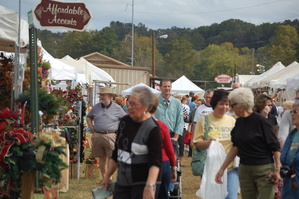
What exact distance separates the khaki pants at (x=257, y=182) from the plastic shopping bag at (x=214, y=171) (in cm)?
71

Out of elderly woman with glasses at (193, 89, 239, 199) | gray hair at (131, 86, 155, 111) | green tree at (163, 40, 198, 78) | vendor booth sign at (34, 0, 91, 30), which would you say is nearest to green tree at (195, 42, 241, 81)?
green tree at (163, 40, 198, 78)

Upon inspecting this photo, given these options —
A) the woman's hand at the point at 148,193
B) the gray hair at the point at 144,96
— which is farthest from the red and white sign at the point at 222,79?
the woman's hand at the point at 148,193

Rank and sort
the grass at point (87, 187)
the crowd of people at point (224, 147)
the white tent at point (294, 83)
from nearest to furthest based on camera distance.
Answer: the crowd of people at point (224, 147), the grass at point (87, 187), the white tent at point (294, 83)

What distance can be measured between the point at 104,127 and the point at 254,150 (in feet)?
17.1

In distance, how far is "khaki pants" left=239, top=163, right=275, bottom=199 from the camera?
568 cm

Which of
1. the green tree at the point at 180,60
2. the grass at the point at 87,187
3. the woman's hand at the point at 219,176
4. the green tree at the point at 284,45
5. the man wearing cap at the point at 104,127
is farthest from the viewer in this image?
Result: the green tree at the point at 180,60

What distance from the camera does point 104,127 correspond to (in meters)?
10.5

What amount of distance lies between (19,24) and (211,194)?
133 inches

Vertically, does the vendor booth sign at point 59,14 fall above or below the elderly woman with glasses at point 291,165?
above

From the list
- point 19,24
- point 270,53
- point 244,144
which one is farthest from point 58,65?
point 270,53

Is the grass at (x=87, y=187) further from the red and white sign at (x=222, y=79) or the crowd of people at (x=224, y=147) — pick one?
the red and white sign at (x=222, y=79)

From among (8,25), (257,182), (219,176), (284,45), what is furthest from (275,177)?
(284,45)

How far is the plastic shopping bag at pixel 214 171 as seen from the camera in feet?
21.6

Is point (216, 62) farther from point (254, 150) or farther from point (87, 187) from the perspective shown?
point (254, 150)
